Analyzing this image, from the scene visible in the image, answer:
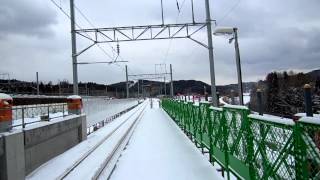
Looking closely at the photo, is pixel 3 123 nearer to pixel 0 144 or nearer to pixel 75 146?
pixel 0 144

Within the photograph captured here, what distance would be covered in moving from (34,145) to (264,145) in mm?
7109

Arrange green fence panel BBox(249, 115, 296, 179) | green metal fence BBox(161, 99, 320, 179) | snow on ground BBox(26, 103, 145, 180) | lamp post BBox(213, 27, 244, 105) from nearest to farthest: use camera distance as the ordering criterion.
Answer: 1. green metal fence BBox(161, 99, 320, 179)
2. green fence panel BBox(249, 115, 296, 179)
3. snow on ground BBox(26, 103, 145, 180)
4. lamp post BBox(213, 27, 244, 105)

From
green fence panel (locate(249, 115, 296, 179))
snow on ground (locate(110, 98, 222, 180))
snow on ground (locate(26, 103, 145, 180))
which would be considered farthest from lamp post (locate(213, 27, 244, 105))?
green fence panel (locate(249, 115, 296, 179))

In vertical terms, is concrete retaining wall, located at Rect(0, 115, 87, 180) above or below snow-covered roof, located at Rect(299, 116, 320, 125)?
below

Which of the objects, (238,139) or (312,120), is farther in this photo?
(238,139)

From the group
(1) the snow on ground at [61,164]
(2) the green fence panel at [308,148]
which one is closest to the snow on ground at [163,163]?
(1) the snow on ground at [61,164]

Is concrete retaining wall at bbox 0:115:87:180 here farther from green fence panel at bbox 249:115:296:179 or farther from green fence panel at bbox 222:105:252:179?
green fence panel at bbox 249:115:296:179

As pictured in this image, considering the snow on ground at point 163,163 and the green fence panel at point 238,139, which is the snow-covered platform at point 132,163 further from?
the green fence panel at point 238,139

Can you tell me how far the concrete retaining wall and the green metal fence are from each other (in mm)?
4298

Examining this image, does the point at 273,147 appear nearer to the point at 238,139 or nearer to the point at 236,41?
the point at 238,139

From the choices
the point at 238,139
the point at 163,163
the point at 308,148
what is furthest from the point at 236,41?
the point at 308,148

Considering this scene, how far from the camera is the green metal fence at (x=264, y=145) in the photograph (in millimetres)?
4215

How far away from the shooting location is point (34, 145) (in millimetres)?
11117

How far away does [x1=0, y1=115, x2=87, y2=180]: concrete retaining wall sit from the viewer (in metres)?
8.64
